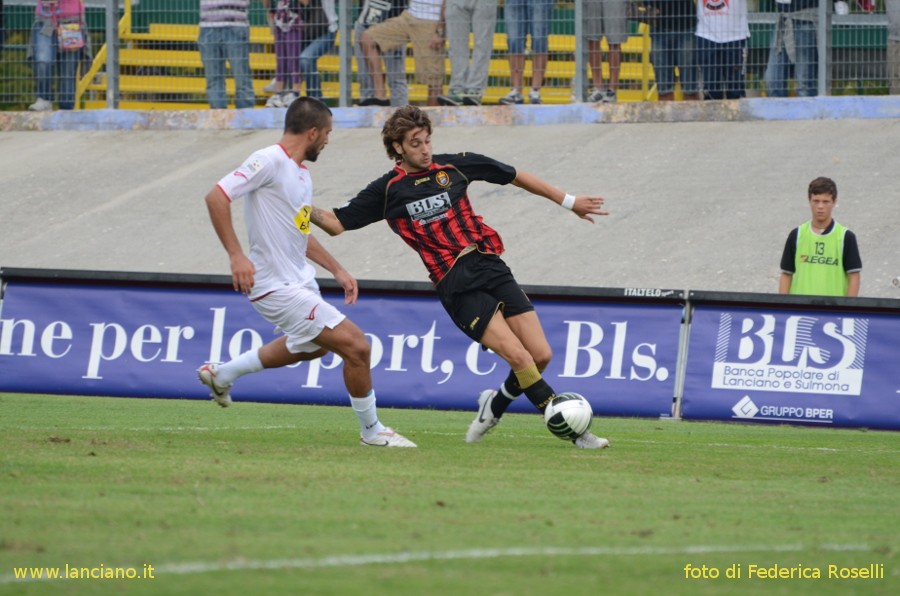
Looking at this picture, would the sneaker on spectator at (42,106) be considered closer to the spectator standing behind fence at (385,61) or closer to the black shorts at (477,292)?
the spectator standing behind fence at (385,61)

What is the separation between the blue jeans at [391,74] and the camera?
20.2 metres

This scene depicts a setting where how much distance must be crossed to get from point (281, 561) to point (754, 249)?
11.8m

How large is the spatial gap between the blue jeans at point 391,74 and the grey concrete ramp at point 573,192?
50 cm

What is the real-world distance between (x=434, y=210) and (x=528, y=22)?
10388 millimetres

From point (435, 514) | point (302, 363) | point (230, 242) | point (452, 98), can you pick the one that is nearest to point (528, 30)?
point (452, 98)

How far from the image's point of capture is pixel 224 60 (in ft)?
70.7

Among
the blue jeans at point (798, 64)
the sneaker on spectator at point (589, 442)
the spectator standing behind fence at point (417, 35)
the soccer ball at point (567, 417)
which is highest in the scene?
the spectator standing behind fence at point (417, 35)

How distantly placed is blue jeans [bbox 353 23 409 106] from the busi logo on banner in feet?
29.3

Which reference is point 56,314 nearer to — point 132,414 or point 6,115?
point 132,414

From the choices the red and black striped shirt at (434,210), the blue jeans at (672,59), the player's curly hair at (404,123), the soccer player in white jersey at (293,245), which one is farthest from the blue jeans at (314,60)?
the soccer player in white jersey at (293,245)

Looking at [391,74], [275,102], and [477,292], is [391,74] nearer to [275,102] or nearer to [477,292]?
[275,102]

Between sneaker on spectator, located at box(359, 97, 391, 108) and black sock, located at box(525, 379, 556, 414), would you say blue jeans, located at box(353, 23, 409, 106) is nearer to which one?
sneaker on spectator, located at box(359, 97, 391, 108)

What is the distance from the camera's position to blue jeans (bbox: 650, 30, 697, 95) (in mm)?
18609

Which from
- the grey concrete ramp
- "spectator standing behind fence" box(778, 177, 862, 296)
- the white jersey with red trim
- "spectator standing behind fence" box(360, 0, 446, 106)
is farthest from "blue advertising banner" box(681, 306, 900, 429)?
"spectator standing behind fence" box(360, 0, 446, 106)
